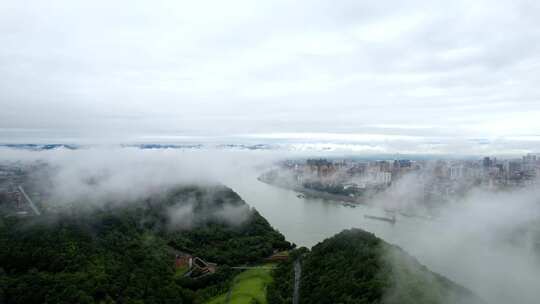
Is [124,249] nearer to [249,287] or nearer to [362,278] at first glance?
[249,287]

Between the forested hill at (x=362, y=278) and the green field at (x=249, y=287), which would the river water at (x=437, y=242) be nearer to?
the forested hill at (x=362, y=278)

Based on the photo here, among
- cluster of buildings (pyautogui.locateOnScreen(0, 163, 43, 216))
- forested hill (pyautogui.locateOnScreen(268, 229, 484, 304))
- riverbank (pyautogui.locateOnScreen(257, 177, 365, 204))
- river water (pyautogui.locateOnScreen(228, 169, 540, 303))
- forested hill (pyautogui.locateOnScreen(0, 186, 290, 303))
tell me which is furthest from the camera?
riverbank (pyautogui.locateOnScreen(257, 177, 365, 204))

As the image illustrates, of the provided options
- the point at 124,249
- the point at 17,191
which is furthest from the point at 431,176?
the point at 17,191

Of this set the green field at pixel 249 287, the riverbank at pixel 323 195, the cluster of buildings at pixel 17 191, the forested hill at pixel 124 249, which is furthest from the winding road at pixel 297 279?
the riverbank at pixel 323 195

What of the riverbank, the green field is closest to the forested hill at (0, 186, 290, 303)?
the green field

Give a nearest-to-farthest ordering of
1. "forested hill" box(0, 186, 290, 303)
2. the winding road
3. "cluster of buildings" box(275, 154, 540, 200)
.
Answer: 1. "forested hill" box(0, 186, 290, 303)
2. the winding road
3. "cluster of buildings" box(275, 154, 540, 200)

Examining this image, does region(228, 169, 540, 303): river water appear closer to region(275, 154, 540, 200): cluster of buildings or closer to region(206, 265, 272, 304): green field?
region(206, 265, 272, 304): green field
